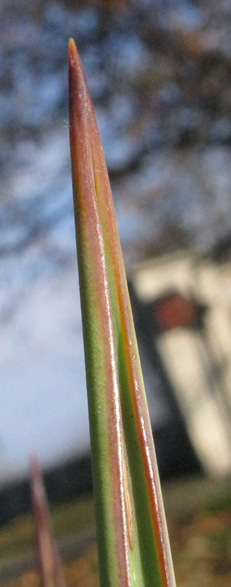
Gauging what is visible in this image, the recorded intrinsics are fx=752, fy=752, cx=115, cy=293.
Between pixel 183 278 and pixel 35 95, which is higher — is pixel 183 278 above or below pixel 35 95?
below

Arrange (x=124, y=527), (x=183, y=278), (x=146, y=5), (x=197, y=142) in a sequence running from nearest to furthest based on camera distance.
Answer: (x=124, y=527)
(x=146, y=5)
(x=197, y=142)
(x=183, y=278)

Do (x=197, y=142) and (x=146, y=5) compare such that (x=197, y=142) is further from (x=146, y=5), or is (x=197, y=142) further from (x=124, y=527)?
(x=124, y=527)

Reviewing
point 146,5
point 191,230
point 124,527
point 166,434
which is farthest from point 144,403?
Result: point 166,434

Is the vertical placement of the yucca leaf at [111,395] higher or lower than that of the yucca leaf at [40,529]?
lower

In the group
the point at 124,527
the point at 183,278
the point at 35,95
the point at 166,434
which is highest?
the point at 35,95

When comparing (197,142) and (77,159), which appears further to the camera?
(197,142)

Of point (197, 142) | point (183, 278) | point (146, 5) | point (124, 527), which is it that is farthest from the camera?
point (183, 278)

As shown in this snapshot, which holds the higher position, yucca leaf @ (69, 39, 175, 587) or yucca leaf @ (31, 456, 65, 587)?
yucca leaf @ (31, 456, 65, 587)

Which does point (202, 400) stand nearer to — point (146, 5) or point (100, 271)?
point (146, 5)
